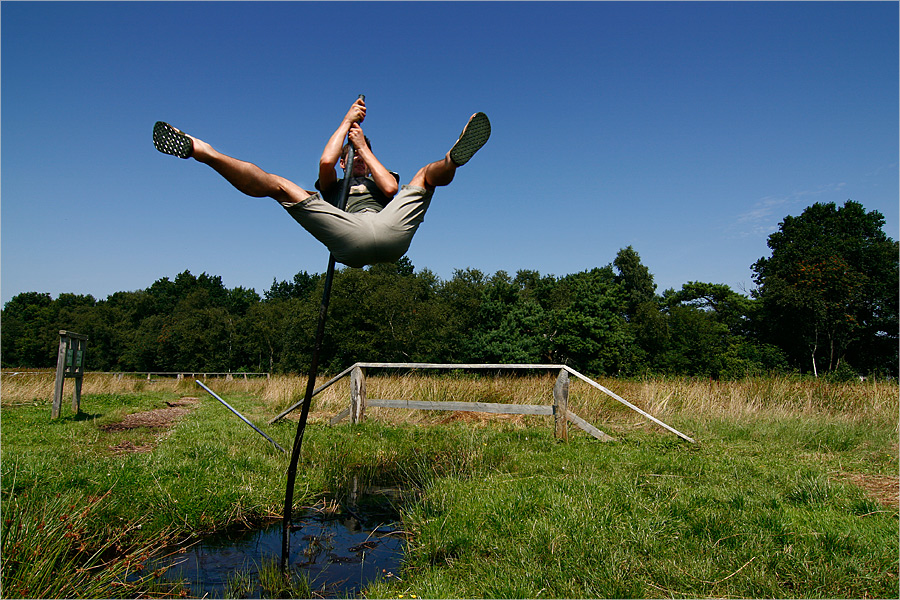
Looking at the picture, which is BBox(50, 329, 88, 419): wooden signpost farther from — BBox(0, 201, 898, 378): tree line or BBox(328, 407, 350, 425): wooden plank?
BBox(0, 201, 898, 378): tree line

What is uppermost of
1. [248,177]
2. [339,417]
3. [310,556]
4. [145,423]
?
[248,177]

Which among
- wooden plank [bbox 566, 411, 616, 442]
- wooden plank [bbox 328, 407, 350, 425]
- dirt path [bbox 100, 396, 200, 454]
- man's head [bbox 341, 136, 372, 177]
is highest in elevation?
man's head [bbox 341, 136, 372, 177]

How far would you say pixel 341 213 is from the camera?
3172mm

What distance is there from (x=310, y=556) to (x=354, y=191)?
8.23ft

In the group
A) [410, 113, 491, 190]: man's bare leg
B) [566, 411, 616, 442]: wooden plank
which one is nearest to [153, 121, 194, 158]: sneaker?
[410, 113, 491, 190]: man's bare leg

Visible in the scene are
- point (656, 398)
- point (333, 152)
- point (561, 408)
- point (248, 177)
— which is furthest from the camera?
point (656, 398)

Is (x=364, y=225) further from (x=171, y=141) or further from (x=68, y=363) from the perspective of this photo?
(x=68, y=363)

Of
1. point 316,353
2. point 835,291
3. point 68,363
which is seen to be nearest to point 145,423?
point 68,363

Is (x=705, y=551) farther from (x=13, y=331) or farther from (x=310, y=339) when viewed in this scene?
(x=13, y=331)

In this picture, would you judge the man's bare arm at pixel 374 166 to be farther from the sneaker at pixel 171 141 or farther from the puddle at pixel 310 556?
the puddle at pixel 310 556

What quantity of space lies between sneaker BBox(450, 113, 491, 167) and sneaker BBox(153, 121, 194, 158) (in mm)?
1455

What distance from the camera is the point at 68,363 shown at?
31.3 ft

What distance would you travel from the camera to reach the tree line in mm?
36250

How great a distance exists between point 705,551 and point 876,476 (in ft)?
11.5
